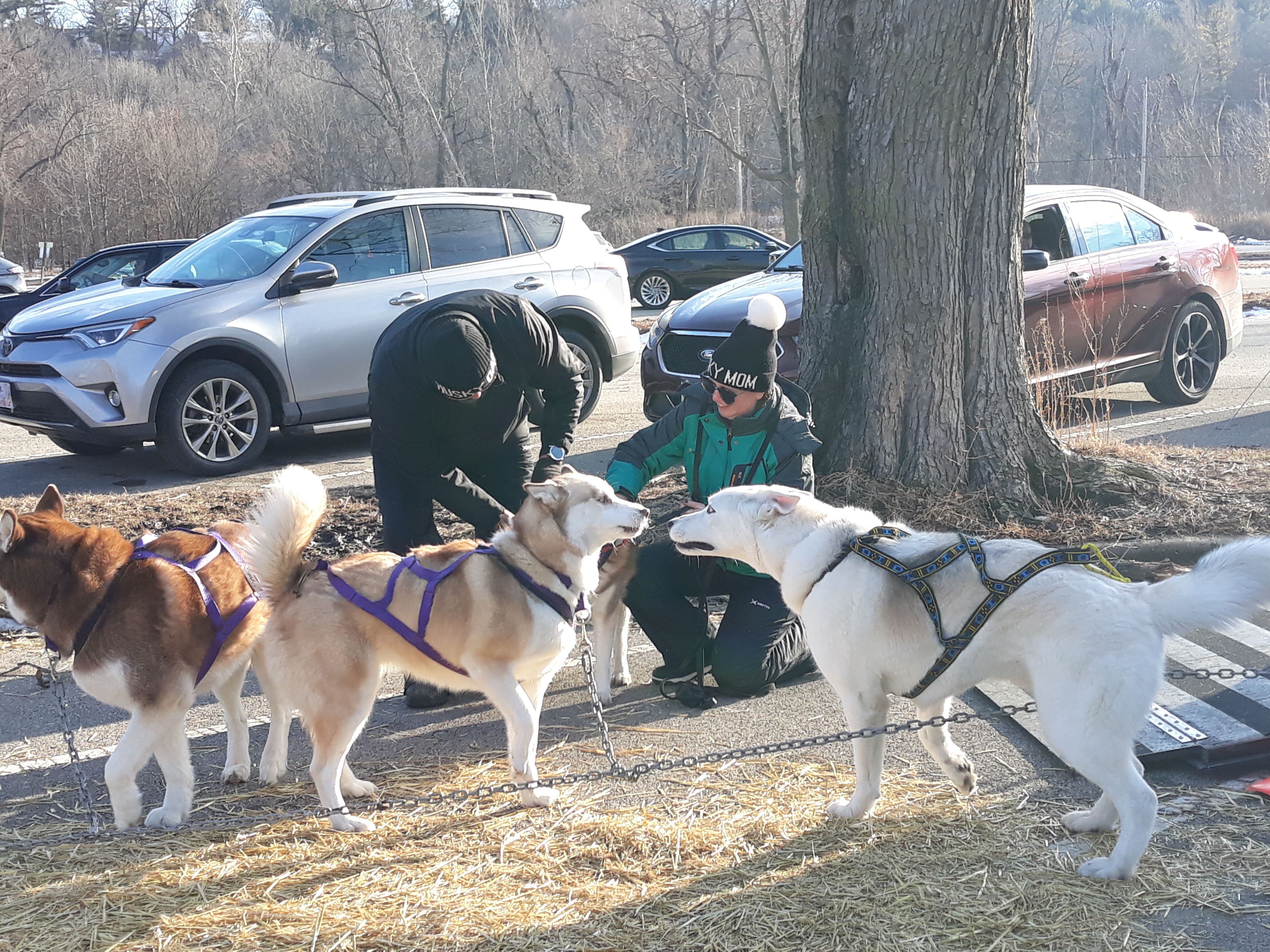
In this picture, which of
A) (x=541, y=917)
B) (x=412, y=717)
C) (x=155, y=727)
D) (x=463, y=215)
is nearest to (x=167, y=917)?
(x=155, y=727)

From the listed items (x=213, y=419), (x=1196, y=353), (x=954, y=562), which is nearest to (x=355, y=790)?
(x=954, y=562)

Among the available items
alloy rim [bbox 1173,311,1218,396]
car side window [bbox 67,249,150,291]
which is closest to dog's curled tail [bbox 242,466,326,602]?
alloy rim [bbox 1173,311,1218,396]

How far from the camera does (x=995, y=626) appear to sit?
11.7 feet

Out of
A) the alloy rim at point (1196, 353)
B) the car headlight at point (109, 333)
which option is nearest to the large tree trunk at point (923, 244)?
the alloy rim at point (1196, 353)

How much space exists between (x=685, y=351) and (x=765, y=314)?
500 centimetres

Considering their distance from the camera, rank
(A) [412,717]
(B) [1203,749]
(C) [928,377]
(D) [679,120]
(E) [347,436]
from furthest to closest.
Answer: (D) [679,120]
(E) [347,436]
(C) [928,377]
(A) [412,717]
(B) [1203,749]

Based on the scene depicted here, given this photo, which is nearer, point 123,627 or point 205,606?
point 123,627

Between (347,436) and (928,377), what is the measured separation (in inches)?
253

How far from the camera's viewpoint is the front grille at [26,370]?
8.94 m

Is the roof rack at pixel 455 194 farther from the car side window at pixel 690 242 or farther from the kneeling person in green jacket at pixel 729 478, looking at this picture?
the car side window at pixel 690 242

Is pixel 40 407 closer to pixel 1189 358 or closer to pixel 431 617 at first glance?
pixel 431 617

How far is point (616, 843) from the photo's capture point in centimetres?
380

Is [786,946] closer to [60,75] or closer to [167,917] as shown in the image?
[167,917]

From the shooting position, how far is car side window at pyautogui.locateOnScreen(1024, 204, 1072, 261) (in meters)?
10.1
